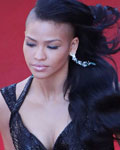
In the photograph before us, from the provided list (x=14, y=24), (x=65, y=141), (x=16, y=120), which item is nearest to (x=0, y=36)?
(x=14, y=24)

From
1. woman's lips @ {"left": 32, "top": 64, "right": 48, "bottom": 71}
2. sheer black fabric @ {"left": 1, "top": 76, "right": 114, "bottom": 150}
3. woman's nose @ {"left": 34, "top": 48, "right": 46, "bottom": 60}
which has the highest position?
woman's nose @ {"left": 34, "top": 48, "right": 46, "bottom": 60}

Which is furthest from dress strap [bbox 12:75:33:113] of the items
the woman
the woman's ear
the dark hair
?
the woman's ear

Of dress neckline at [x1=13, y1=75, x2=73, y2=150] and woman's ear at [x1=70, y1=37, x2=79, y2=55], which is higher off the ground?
woman's ear at [x1=70, y1=37, x2=79, y2=55]

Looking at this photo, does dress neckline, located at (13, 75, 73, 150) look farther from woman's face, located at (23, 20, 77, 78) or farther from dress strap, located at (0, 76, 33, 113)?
woman's face, located at (23, 20, 77, 78)

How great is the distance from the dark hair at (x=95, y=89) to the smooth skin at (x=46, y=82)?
0.16 feet

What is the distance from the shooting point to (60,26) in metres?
1.26

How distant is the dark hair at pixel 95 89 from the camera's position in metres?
1.40

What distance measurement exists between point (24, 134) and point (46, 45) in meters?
0.40

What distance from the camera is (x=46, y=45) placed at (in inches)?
49.3

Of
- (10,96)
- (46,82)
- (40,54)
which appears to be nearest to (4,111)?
(10,96)

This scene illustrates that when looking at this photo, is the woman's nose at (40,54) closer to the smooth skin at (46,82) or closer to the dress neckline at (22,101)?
the smooth skin at (46,82)

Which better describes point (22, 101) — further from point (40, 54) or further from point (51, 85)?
point (40, 54)

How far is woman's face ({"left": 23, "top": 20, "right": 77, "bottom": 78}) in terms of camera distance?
124cm

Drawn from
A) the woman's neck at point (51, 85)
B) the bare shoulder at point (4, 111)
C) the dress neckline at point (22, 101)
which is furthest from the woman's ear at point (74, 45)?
the bare shoulder at point (4, 111)
